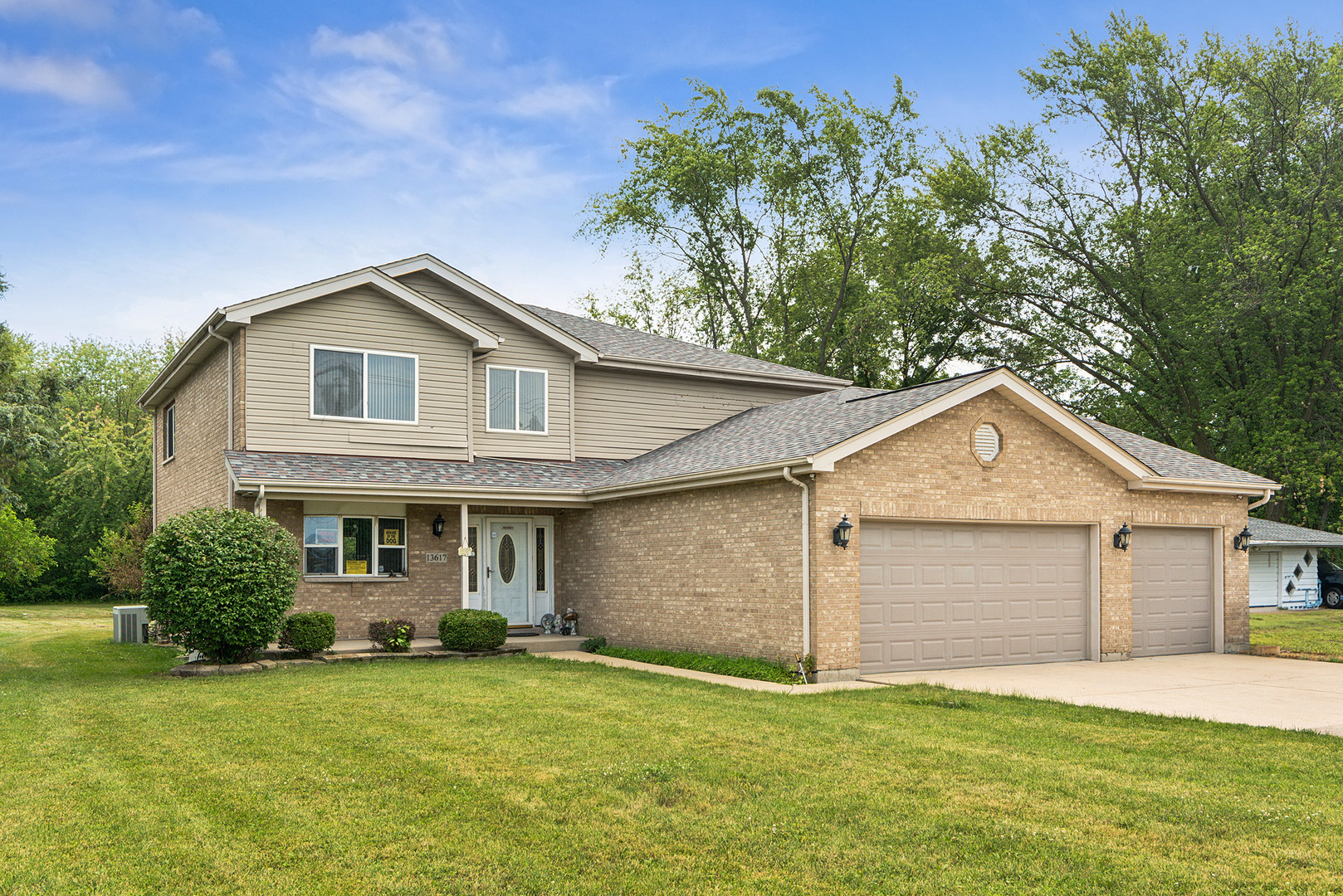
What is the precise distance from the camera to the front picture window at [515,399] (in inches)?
782

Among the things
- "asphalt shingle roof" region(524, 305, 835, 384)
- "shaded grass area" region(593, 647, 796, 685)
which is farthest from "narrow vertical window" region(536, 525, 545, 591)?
"asphalt shingle roof" region(524, 305, 835, 384)

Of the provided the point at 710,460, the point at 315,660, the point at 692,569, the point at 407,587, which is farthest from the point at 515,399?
the point at 315,660

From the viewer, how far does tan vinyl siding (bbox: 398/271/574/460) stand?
64.4 ft

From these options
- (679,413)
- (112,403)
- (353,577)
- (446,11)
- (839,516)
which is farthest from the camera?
(112,403)

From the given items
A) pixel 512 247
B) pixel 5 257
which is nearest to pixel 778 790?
pixel 5 257

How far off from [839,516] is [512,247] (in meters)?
21.5

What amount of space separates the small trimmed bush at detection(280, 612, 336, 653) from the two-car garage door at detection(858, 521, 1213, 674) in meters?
7.99

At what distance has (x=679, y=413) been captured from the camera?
22078mm

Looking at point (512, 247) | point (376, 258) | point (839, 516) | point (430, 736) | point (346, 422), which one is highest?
point (512, 247)

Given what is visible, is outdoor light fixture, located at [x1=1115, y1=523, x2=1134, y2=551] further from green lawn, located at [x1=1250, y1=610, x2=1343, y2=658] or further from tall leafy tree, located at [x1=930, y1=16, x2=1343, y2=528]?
tall leafy tree, located at [x1=930, y1=16, x2=1343, y2=528]

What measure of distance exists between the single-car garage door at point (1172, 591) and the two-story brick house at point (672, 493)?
0.04 m

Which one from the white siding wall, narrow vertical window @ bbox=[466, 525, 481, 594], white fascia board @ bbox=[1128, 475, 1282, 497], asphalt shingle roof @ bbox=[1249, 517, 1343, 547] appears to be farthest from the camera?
the white siding wall

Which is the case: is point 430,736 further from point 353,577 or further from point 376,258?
point 376,258

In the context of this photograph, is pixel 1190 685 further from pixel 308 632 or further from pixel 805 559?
pixel 308 632
